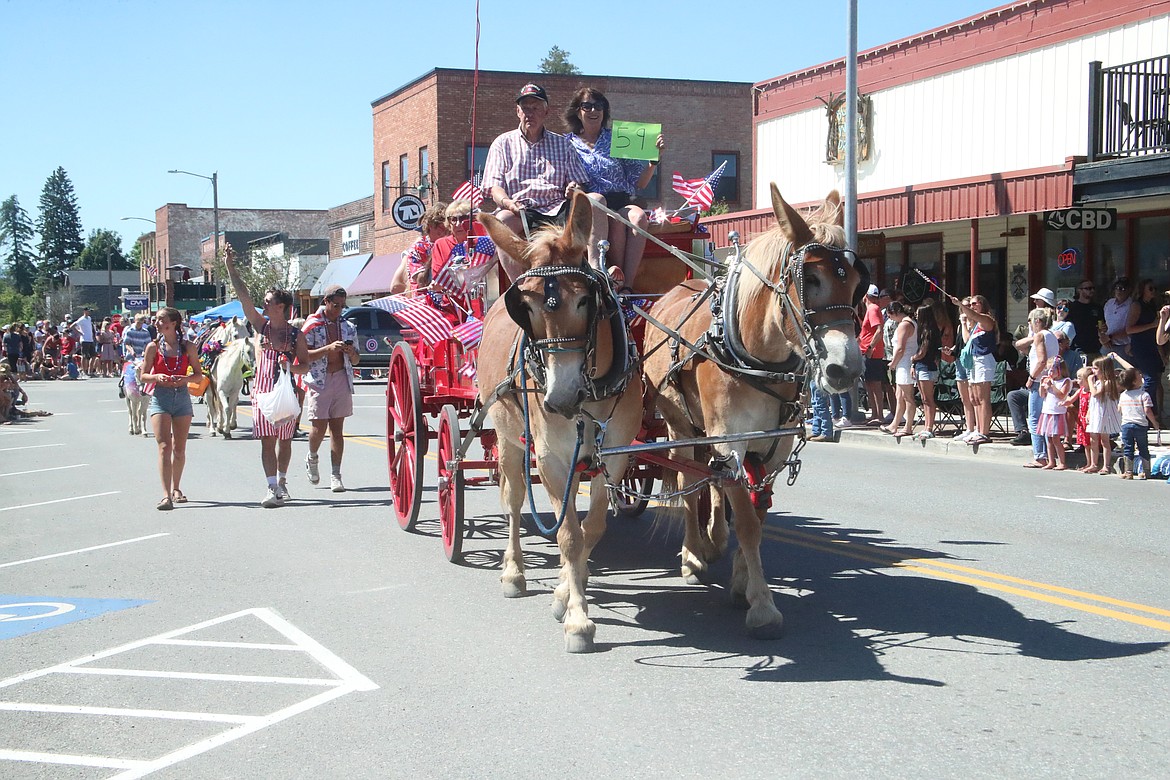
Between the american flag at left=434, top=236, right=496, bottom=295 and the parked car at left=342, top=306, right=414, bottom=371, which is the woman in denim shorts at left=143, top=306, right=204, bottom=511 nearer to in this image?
the american flag at left=434, top=236, right=496, bottom=295

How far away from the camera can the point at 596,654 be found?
5770 millimetres

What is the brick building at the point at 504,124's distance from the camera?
39.4 metres

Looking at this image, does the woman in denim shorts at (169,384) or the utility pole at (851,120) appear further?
the utility pole at (851,120)

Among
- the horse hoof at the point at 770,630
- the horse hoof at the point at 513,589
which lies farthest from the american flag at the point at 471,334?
the horse hoof at the point at 770,630

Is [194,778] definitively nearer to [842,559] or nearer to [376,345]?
[842,559]

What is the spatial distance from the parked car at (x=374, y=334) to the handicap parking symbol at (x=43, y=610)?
1042 inches

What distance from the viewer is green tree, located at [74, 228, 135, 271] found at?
436 ft

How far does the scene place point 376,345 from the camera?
1377 inches

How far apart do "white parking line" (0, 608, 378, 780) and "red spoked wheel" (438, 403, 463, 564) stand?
1.63 meters

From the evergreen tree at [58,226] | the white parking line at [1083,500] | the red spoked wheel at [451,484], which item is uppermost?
the evergreen tree at [58,226]

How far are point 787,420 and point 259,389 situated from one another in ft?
21.5

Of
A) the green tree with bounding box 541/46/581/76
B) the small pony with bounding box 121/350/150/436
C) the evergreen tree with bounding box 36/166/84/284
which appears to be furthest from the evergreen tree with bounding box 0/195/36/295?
the small pony with bounding box 121/350/150/436

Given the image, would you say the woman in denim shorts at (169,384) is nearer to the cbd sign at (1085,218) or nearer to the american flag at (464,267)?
the american flag at (464,267)

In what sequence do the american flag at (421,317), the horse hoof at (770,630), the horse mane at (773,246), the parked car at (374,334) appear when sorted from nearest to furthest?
the horse mane at (773,246) → the horse hoof at (770,630) → the american flag at (421,317) → the parked car at (374,334)
